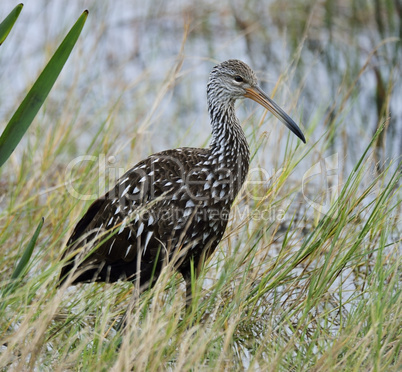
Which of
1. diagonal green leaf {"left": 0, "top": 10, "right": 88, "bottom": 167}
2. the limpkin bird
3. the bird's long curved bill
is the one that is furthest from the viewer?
the bird's long curved bill

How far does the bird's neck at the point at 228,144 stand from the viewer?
155 inches

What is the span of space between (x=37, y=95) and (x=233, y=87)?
1.30 meters

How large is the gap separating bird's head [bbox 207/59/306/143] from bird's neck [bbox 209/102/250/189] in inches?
1.8

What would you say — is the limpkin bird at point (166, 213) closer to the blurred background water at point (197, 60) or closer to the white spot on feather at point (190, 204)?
the white spot on feather at point (190, 204)

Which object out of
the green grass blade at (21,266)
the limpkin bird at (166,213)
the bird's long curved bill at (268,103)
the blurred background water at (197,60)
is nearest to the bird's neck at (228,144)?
the limpkin bird at (166,213)

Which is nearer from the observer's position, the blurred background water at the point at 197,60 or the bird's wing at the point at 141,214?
the bird's wing at the point at 141,214

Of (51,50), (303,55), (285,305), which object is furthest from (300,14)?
(285,305)

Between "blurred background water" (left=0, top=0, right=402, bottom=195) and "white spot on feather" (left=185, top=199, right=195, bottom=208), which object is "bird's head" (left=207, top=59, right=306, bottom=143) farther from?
"blurred background water" (left=0, top=0, right=402, bottom=195)

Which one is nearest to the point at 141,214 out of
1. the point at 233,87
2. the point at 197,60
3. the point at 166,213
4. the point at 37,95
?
the point at 166,213

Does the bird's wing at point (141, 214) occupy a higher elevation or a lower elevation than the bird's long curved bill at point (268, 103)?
lower

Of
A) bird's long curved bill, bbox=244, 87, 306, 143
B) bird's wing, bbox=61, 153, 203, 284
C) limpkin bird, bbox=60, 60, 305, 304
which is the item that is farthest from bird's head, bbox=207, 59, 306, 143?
bird's wing, bbox=61, 153, 203, 284

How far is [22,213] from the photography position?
15.3 feet

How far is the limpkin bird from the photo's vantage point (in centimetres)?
374

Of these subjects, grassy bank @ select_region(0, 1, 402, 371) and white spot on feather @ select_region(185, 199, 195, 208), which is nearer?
grassy bank @ select_region(0, 1, 402, 371)
